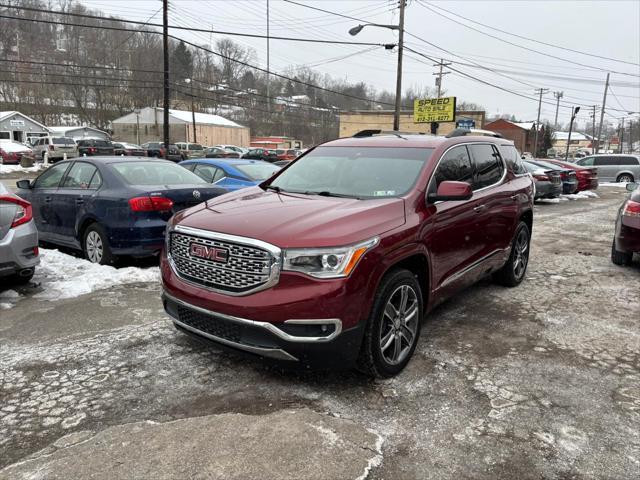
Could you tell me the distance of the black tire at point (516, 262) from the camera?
228 inches

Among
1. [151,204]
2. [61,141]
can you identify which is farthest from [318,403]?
[61,141]

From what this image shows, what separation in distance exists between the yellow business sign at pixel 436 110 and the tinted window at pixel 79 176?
1109 inches

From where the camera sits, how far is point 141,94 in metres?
66.4

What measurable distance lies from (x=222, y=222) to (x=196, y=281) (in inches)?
17.8

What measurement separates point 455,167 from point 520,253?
2.20 metres

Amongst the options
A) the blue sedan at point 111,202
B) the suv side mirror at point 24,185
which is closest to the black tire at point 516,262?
the blue sedan at point 111,202

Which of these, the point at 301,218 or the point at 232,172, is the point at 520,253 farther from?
the point at 232,172

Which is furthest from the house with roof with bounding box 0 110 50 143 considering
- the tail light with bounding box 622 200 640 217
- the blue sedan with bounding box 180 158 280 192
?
the tail light with bounding box 622 200 640 217

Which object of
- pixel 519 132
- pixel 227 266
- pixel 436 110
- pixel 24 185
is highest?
pixel 519 132

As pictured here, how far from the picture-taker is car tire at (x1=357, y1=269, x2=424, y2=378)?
324 cm

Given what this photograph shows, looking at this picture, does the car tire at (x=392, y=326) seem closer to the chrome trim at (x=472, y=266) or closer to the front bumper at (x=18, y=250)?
the chrome trim at (x=472, y=266)

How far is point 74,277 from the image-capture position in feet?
19.6

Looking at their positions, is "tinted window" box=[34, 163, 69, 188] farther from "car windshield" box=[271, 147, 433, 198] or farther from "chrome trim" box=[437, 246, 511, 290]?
"chrome trim" box=[437, 246, 511, 290]

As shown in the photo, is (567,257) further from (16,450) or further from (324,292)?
(16,450)
